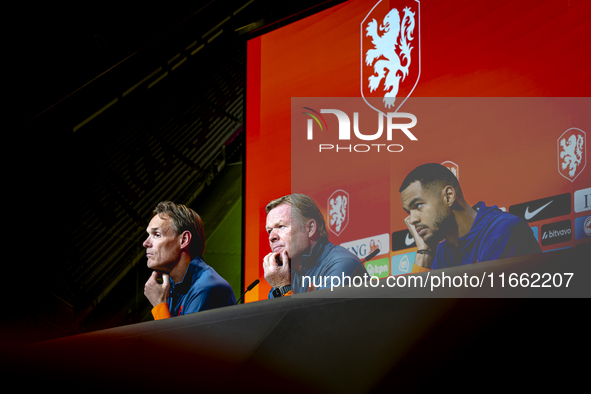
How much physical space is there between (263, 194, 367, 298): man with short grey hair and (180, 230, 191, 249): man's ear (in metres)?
0.62

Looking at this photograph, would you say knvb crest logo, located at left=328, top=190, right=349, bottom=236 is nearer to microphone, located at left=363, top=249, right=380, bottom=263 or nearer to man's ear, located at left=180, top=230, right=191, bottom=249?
microphone, located at left=363, top=249, right=380, bottom=263

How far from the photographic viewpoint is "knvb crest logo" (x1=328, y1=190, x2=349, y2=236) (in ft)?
11.3

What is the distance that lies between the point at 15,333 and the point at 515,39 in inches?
157

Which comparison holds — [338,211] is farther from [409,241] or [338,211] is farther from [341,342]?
[341,342]

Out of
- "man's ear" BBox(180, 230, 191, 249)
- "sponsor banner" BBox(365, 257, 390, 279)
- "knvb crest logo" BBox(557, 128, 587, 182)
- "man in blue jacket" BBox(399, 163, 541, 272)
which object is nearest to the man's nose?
"man in blue jacket" BBox(399, 163, 541, 272)

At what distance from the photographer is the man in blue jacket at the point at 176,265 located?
3.71 m

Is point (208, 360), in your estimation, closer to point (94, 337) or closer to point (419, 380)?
point (94, 337)

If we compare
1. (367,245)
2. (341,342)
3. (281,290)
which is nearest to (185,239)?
(281,290)

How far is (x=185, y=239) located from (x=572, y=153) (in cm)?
259

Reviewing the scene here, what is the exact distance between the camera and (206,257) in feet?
17.7

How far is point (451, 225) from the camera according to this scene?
2916 millimetres

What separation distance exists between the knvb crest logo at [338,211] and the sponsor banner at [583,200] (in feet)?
4.35

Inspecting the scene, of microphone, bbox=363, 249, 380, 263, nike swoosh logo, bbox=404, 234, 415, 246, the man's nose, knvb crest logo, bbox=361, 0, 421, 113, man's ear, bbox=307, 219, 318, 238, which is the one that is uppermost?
knvb crest logo, bbox=361, 0, 421, 113

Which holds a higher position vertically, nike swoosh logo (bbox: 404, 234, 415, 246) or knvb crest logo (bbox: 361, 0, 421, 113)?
knvb crest logo (bbox: 361, 0, 421, 113)
